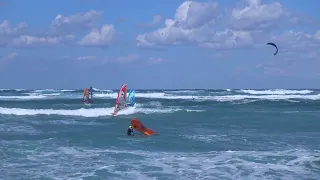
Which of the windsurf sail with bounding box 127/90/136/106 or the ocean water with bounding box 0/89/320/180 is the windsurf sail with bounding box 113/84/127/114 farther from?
the ocean water with bounding box 0/89/320/180

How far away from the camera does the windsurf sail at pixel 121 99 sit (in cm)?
2456

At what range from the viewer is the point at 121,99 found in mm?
26719

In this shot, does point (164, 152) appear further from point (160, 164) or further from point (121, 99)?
point (121, 99)

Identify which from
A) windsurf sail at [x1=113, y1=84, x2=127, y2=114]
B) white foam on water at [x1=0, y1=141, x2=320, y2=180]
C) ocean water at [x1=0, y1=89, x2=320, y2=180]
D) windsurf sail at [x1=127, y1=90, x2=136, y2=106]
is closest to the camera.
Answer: white foam on water at [x1=0, y1=141, x2=320, y2=180]

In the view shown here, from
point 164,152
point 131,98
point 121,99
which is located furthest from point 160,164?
point 131,98

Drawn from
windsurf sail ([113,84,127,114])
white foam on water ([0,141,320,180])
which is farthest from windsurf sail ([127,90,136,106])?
white foam on water ([0,141,320,180])

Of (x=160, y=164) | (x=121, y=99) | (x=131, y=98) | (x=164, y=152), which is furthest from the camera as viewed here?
(x=131, y=98)

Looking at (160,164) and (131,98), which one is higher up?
(131,98)

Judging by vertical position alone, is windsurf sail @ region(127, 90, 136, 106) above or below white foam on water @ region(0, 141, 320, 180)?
above

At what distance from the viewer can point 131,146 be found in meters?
14.6

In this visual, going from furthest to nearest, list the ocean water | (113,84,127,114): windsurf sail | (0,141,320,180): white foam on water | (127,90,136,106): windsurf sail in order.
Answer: (127,90,136,106): windsurf sail, (113,84,127,114): windsurf sail, the ocean water, (0,141,320,180): white foam on water

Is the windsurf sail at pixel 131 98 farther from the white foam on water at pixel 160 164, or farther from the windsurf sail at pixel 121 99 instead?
the white foam on water at pixel 160 164

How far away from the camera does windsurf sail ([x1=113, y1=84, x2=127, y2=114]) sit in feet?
80.6

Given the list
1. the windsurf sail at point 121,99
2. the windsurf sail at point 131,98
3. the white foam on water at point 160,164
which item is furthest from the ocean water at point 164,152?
the windsurf sail at point 131,98
